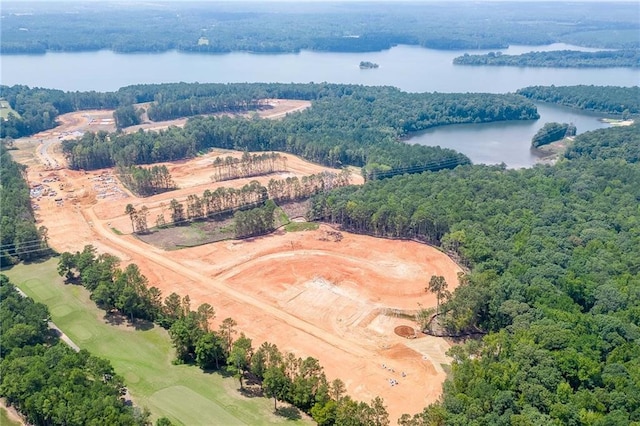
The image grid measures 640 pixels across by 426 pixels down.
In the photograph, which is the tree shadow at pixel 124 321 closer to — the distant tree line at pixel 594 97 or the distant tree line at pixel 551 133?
the distant tree line at pixel 551 133

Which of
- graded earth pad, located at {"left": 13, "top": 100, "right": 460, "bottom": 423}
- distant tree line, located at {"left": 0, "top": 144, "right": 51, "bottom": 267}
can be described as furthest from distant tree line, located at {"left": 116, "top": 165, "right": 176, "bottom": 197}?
distant tree line, located at {"left": 0, "top": 144, "right": 51, "bottom": 267}

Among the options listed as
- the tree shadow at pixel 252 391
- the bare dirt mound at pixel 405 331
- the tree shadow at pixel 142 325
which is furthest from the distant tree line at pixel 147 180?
the bare dirt mound at pixel 405 331

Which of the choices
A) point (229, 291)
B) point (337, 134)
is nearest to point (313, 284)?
point (229, 291)

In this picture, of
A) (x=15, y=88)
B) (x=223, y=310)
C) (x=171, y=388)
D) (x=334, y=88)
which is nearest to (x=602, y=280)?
(x=223, y=310)

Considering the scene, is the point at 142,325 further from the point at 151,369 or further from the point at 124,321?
the point at 151,369

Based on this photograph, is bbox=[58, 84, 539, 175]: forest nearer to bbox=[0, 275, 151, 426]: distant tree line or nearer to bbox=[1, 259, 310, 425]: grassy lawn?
bbox=[1, 259, 310, 425]: grassy lawn

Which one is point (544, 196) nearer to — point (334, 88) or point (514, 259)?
point (514, 259)
